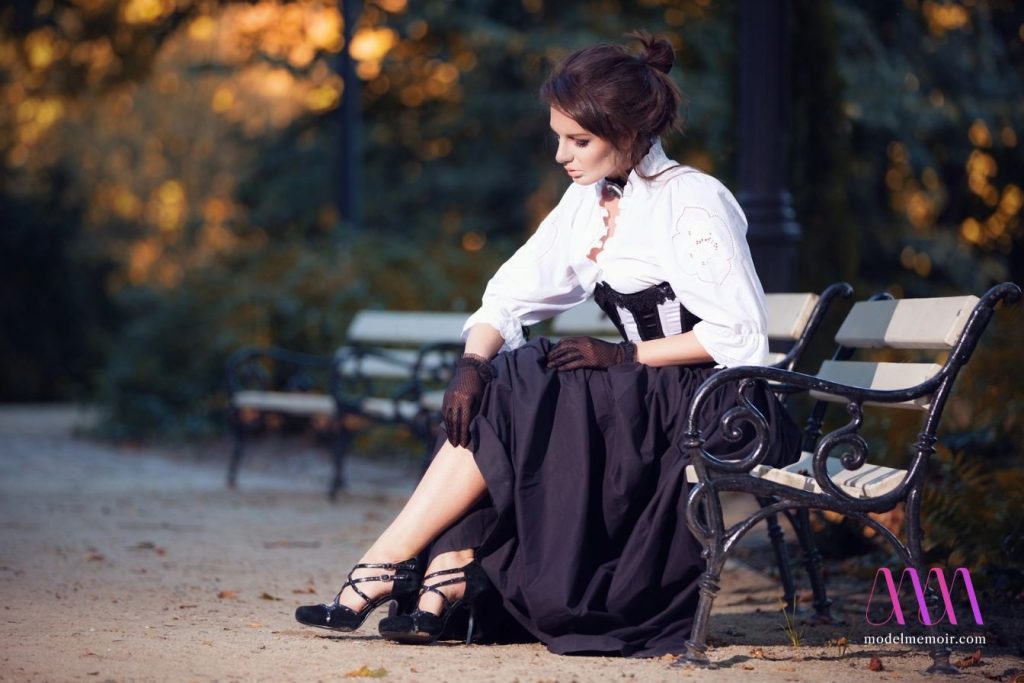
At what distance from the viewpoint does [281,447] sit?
10.1 m

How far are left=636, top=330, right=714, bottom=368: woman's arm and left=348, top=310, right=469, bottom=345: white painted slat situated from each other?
11.3 ft

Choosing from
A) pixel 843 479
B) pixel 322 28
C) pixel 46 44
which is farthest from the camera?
pixel 322 28

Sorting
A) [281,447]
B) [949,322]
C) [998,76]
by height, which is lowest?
[281,447]

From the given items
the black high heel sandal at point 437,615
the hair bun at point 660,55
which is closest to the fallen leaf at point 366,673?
the black high heel sandal at point 437,615

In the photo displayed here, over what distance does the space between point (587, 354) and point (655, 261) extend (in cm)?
35

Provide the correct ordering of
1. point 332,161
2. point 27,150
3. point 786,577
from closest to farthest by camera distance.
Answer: point 786,577 → point 332,161 → point 27,150

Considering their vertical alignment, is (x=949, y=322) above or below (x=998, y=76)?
below

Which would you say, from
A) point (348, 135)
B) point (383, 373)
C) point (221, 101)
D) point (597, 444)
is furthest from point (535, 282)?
point (221, 101)

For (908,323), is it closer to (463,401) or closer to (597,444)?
(597,444)

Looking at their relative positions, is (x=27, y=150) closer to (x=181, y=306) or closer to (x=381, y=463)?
(x=181, y=306)

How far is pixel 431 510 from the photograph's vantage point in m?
3.78

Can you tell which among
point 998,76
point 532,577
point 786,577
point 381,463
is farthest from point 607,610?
point 998,76

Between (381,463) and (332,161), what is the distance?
8.27m

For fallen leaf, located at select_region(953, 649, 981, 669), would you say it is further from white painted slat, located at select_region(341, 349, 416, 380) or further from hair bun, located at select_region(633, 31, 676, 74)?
white painted slat, located at select_region(341, 349, 416, 380)
